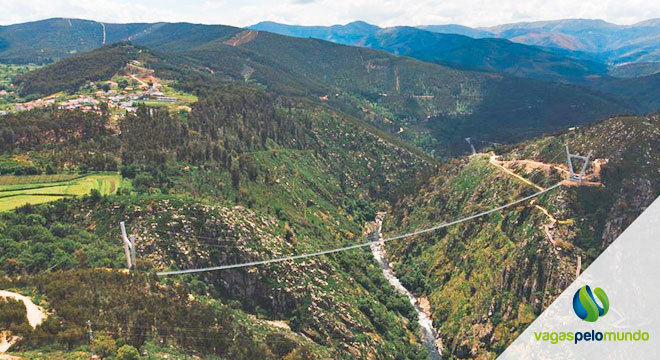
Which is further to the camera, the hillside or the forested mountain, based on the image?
the forested mountain

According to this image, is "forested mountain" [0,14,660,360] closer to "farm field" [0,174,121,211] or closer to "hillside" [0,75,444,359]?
"hillside" [0,75,444,359]

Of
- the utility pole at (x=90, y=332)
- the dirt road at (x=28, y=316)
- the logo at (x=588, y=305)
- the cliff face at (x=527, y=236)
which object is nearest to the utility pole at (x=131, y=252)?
the dirt road at (x=28, y=316)

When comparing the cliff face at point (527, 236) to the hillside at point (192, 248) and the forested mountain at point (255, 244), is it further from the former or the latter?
the hillside at point (192, 248)

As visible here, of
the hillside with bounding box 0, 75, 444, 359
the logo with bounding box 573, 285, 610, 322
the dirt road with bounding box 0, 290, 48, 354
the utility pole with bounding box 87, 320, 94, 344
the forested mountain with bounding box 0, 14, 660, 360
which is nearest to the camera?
the dirt road with bounding box 0, 290, 48, 354

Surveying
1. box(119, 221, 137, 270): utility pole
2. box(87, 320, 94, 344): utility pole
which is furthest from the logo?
box(119, 221, 137, 270): utility pole

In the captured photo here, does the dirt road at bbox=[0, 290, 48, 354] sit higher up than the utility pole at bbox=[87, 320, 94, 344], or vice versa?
the dirt road at bbox=[0, 290, 48, 354]

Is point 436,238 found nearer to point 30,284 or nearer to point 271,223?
point 271,223

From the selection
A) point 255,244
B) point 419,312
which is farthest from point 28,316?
point 419,312

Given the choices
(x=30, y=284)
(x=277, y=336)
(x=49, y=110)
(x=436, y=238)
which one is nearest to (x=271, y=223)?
(x=277, y=336)

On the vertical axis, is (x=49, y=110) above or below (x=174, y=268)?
above
